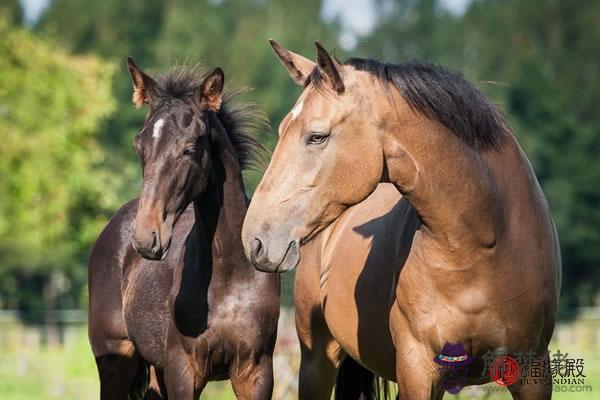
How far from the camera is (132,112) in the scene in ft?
132

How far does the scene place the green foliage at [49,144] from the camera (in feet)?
76.8

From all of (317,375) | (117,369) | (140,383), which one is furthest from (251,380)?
(140,383)

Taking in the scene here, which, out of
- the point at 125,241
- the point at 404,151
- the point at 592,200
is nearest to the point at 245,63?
the point at 592,200

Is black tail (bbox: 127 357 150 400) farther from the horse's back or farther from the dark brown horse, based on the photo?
the horse's back

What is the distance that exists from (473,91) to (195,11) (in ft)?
140

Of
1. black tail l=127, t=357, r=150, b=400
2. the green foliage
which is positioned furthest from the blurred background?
black tail l=127, t=357, r=150, b=400

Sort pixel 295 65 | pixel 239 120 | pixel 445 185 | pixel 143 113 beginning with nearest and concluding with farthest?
1. pixel 445 185
2. pixel 295 65
3. pixel 239 120
4. pixel 143 113

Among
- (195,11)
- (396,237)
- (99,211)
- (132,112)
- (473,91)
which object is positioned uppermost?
(195,11)

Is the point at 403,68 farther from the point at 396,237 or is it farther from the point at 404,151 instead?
the point at 396,237

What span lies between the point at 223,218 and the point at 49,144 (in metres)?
18.4

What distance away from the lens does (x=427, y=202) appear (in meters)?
4.48

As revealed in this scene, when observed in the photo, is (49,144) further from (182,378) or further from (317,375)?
(182,378)

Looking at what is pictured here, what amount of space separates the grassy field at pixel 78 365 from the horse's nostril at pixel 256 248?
3395mm

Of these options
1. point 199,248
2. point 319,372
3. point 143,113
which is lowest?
point 319,372
